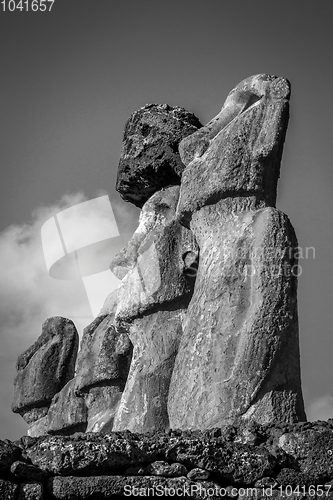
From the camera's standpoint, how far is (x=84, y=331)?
948 cm

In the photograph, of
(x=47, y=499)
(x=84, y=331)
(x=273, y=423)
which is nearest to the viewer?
(x=47, y=499)

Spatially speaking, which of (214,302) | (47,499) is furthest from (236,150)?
(47,499)

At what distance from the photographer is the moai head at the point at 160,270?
767cm

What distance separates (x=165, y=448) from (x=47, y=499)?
0.75m

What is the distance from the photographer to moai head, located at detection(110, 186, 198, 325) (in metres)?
7.67

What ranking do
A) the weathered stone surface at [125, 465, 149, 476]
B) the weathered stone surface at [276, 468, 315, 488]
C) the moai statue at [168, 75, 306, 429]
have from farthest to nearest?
the moai statue at [168, 75, 306, 429]
the weathered stone surface at [276, 468, 315, 488]
the weathered stone surface at [125, 465, 149, 476]

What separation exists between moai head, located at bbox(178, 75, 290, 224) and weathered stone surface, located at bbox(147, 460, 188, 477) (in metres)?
2.63

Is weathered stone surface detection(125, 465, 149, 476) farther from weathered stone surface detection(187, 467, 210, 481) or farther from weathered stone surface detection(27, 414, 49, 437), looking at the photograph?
weathered stone surface detection(27, 414, 49, 437)

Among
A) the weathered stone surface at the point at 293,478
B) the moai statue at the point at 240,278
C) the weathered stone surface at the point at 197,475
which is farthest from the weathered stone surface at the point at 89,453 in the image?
the moai statue at the point at 240,278

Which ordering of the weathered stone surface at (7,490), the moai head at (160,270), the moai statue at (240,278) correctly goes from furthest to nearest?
1. the moai head at (160,270)
2. the moai statue at (240,278)
3. the weathered stone surface at (7,490)

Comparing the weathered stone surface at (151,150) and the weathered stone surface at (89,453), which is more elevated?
the weathered stone surface at (151,150)

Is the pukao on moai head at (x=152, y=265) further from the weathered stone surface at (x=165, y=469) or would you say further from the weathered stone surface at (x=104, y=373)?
the weathered stone surface at (x=165, y=469)

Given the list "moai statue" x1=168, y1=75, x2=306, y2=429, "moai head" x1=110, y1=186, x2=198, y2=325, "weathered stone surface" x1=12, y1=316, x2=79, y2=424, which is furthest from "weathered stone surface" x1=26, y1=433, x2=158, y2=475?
"weathered stone surface" x1=12, y1=316, x2=79, y2=424

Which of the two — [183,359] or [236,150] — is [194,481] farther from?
[236,150]
